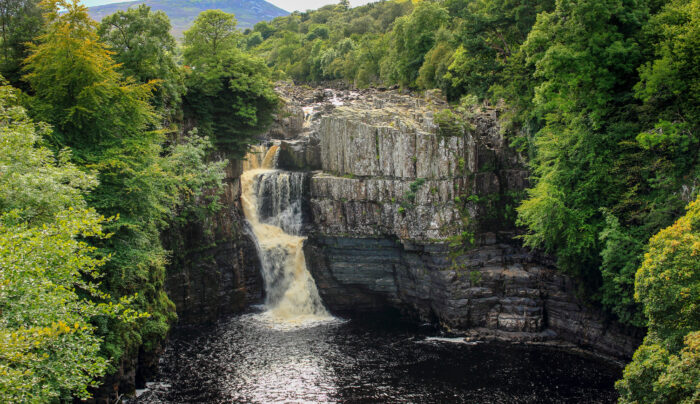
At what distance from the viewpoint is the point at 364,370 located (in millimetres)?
33312

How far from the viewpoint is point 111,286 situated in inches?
1056

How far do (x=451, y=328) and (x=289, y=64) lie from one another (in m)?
90.7

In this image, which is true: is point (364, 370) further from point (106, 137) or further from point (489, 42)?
point (489, 42)

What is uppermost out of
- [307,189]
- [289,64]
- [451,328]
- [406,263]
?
[289,64]

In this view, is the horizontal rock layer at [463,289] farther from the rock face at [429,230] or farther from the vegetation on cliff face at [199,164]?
the vegetation on cliff face at [199,164]

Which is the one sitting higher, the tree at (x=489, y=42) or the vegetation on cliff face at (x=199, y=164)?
the tree at (x=489, y=42)

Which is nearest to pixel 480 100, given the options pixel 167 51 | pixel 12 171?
pixel 167 51

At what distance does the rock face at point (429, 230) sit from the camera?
3881 centimetres

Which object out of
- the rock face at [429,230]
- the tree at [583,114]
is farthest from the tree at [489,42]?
the tree at [583,114]

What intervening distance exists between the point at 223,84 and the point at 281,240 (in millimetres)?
14486

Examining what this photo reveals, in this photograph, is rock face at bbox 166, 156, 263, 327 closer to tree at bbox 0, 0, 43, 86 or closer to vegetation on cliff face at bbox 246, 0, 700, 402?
tree at bbox 0, 0, 43, 86

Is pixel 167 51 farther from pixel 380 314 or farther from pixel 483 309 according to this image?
pixel 483 309

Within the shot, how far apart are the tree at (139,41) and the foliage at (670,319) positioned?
30194 mm

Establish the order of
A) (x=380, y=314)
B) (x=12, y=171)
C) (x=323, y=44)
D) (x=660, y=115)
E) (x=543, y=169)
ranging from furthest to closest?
(x=323, y=44)
(x=380, y=314)
(x=543, y=169)
(x=660, y=115)
(x=12, y=171)
